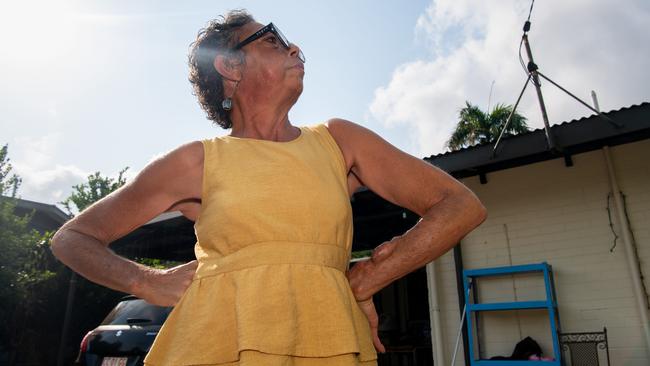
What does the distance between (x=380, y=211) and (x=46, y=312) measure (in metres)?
8.23

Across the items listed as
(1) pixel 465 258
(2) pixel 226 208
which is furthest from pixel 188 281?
(1) pixel 465 258

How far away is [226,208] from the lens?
1.06 m

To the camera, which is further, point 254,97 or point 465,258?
point 465,258

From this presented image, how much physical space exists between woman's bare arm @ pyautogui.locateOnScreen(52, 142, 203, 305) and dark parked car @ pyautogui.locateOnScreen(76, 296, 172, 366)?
4269 mm

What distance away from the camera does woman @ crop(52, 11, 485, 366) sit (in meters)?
0.96

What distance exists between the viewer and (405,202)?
1.24m

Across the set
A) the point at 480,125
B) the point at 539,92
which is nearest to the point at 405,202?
the point at 539,92

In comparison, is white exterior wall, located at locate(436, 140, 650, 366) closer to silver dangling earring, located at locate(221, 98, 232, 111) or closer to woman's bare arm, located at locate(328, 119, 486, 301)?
woman's bare arm, located at locate(328, 119, 486, 301)

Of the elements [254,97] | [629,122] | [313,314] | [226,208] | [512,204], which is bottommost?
[313,314]

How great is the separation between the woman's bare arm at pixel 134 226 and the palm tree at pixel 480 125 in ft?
66.7

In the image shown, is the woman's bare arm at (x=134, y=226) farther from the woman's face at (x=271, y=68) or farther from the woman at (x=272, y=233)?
the woman's face at (x=271, y=68)

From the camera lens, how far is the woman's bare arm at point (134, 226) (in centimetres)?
108

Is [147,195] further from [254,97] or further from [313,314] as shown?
[313,314]

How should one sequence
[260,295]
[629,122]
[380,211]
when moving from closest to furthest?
1. [260,295]
2. [629,122]
3. [380,211]
